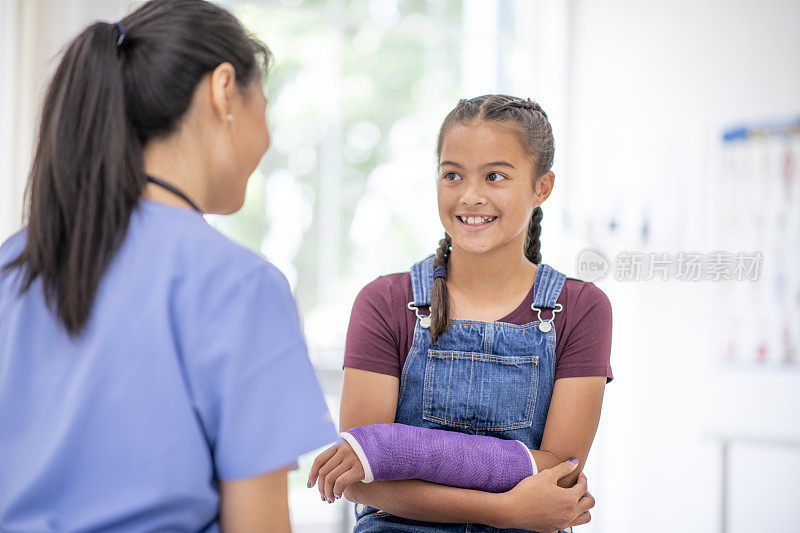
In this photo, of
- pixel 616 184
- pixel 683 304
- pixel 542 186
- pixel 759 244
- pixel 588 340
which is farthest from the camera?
pixel 616 184

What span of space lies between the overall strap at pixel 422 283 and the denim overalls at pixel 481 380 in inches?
1.8

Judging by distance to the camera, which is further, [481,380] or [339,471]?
[481,380]

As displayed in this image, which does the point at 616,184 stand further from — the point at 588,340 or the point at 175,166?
the point at 175,166

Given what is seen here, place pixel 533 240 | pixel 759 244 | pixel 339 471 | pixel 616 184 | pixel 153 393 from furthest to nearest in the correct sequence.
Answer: pixel 616 184
pixel 759 244
pixel 533 240
pixel 339 471
pixel 153 393

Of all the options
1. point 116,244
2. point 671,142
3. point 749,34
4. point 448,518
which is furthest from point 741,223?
point 116,244

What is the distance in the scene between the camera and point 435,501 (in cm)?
129

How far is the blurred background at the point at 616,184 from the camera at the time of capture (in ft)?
9.40

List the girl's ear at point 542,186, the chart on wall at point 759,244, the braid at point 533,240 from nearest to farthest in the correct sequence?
the girl's ear at point 542,186, the braid at point 533,240, the chart on wall at point 759,244

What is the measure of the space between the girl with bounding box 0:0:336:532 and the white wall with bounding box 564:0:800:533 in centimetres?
240

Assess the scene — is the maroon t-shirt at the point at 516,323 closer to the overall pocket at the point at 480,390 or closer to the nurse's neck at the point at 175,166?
the overall pocket at the point at 480,390

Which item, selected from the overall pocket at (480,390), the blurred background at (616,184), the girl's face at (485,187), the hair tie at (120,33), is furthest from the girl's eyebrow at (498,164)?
the blurred background at (616,184)

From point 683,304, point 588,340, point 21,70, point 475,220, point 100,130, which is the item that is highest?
point 21,70

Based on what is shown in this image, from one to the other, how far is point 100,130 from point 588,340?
0.95 meters

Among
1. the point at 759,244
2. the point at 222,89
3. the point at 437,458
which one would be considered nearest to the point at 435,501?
the point at 437,458
